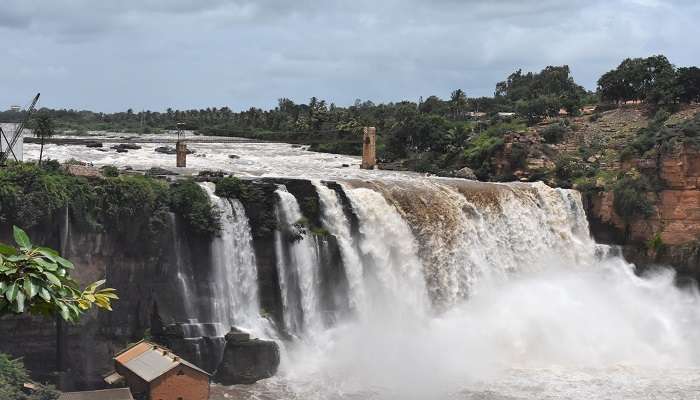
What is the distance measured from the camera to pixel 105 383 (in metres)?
22.1

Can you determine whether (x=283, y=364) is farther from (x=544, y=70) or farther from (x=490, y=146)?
(x=544, y=70)

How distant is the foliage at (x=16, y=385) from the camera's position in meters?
18.8

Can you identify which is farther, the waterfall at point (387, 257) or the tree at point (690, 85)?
the tree at point (690, 85)

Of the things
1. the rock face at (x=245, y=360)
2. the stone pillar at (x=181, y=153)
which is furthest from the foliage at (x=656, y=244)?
the stone pillar at (x=181, y=153)

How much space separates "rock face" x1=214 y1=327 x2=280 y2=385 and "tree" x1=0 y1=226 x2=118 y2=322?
61.1 feet

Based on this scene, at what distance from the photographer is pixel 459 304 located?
29250 millimetres

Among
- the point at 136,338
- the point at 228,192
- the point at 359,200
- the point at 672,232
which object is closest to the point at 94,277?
the point at 136,338

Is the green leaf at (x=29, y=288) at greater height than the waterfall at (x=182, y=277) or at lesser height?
greater

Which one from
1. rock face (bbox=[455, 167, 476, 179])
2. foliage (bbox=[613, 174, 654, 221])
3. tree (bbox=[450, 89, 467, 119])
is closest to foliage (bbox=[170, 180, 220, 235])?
foliage (bbox=[613, 174, 654, 221])

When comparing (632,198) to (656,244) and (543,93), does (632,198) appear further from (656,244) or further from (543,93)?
(543,93)

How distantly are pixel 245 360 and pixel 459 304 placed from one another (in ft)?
28.9

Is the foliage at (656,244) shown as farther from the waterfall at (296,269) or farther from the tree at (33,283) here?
the tree at (33,283)

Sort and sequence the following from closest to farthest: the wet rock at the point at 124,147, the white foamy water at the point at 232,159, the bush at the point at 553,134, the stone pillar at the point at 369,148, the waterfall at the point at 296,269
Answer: the waterfall at the point at 296,269 < the white foamy water at the point at 232,159 < the bush at the point at 553,134 < the wet rock at the point at 124,147 < the stone pillar at the point at 369,148

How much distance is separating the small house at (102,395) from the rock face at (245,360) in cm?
352
